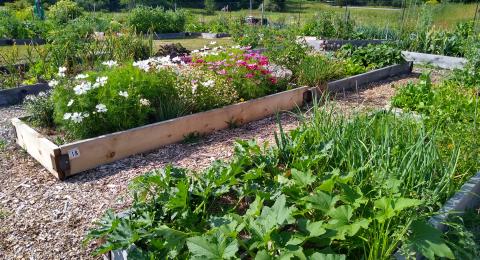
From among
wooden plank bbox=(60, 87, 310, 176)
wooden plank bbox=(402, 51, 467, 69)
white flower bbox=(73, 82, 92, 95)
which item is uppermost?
white flower bbox=(73, 82, 92, 95)

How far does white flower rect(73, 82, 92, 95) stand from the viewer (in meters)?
3.97

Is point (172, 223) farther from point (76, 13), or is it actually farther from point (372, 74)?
point (76, 13)

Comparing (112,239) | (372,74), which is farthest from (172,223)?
(372,74)

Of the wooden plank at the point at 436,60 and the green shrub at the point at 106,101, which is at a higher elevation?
the green shrub at the point at 106,101

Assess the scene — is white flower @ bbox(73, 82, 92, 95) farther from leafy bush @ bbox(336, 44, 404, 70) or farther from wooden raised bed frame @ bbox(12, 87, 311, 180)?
leafy bush @ bbox(336, 44, 404, 70)

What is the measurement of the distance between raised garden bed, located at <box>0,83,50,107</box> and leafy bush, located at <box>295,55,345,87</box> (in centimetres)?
425

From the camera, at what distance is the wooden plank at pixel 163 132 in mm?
3904

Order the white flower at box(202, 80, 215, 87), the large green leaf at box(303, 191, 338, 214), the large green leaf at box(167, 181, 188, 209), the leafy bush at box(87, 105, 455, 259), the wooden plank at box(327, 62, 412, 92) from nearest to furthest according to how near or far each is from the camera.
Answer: the leafy bush at box(87, 105, 455, 259)
the large green leaf at box(303, 191, 338, 214)
the large green leaf at box(167, 181, 188, 209)
the white flower at box(202, 80, 215, 87)
the wooden plank at box(327, 62, 412, 92)

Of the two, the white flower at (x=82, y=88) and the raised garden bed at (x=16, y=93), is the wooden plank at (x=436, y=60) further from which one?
the raised garden bed at (x=16, y=93)

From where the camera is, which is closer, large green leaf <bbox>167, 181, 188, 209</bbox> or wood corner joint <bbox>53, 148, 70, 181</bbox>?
large green leaf <bbox>167, 181, 188, 209</bbox>

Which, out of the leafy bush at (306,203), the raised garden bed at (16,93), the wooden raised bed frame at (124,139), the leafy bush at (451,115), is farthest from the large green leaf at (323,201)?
the raised garden bed at (16,93)

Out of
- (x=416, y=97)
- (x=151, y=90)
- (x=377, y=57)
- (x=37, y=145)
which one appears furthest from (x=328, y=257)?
(x=377, y=57)

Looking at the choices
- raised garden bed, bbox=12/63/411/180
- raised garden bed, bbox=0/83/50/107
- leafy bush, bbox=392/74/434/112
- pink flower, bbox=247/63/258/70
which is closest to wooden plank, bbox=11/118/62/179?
raised garden bed, bbox=12/63/411/180

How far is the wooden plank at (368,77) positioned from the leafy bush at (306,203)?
3.36 m
